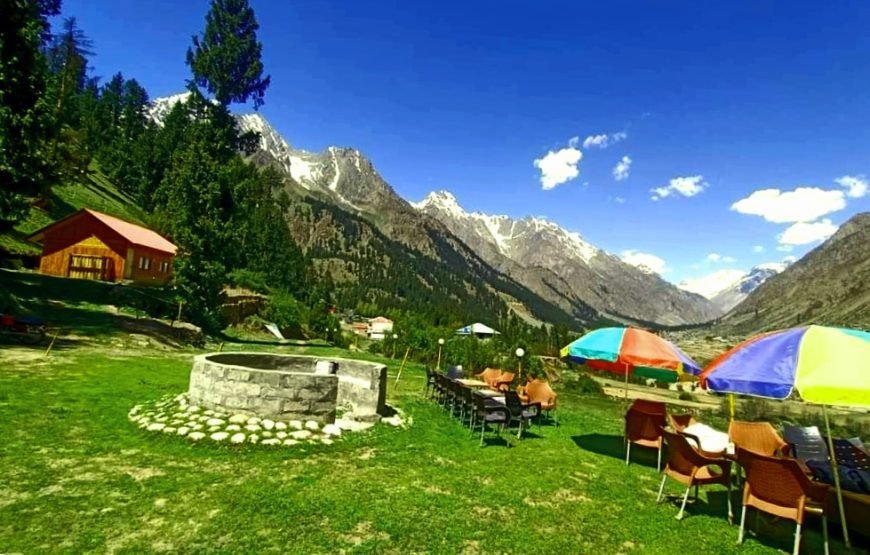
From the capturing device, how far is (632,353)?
A: 9.85 meters

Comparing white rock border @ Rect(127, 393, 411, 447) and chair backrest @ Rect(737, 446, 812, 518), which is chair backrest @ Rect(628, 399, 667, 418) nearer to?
chair backrest @ Rect(737, 446, 812, 518)

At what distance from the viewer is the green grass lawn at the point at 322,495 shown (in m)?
5.60

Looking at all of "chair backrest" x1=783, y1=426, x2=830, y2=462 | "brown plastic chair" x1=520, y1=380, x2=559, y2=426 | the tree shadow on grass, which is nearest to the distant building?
"brown plastic chair" x1=520, y1=380, x2=559, y2=426

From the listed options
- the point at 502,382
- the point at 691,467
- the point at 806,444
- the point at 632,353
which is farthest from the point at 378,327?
the point at 691,467

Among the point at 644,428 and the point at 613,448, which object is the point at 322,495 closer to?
the point at 644,428

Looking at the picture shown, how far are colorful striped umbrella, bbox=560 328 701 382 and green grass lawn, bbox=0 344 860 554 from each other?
2085mm

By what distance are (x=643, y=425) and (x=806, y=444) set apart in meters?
2.83

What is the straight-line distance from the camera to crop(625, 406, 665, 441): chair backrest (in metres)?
9.88

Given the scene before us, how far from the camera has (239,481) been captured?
Result: 23.6ft

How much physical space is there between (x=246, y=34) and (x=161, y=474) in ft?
108

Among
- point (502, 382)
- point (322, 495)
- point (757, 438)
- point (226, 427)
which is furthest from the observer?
point (502, 382)

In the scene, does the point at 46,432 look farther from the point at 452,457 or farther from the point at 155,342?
the point at 155,342

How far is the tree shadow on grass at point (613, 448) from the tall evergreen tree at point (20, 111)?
23.5m

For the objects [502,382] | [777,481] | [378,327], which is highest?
[777,481]
